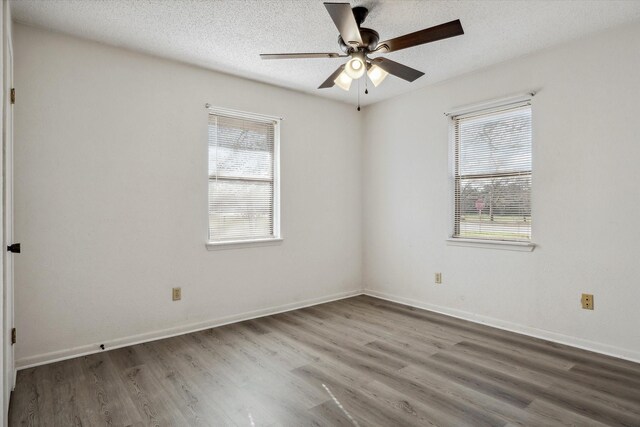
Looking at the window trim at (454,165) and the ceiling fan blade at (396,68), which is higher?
the ceiling fan blade at (396,68)

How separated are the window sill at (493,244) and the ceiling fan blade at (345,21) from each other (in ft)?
7.70

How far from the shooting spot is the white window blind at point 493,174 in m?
3.54

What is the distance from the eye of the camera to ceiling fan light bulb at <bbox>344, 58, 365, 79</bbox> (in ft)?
8.64

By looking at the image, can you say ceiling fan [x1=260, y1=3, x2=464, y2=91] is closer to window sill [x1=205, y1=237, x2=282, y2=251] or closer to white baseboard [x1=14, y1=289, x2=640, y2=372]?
window sill [x1=205, y1=237, x2=282, y2=251]

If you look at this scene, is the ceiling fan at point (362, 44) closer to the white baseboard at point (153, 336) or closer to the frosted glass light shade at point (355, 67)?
the frosted glass light shade at point (355, 67)

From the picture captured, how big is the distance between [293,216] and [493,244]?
215 centimetres

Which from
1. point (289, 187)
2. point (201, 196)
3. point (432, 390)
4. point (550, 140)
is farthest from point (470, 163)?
point (201, 196)

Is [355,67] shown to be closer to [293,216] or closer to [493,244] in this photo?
[293,216]

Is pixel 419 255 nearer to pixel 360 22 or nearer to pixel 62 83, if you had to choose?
pixel 360 22

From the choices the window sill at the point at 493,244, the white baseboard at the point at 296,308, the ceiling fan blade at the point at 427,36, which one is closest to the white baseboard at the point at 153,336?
the white baseboard at the point at 296,308

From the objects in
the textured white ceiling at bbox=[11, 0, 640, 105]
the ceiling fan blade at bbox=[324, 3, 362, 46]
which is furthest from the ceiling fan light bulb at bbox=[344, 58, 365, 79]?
the textured white ceiling at bbox=[11, 0, 640, 105]

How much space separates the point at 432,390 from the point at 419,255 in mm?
A: 2130

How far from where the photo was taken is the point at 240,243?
12.8ft

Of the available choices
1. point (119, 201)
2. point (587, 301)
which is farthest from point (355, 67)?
point (587, 301)
